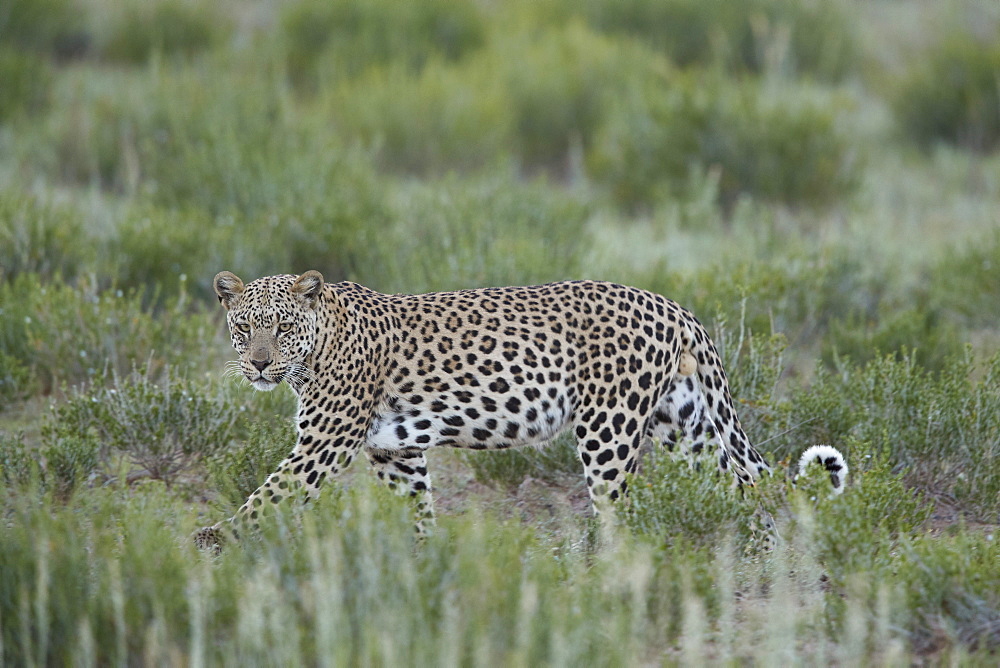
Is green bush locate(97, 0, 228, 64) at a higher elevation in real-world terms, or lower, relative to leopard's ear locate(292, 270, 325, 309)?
lower

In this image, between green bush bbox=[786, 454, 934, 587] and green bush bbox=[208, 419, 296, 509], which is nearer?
green bush bbox=[786, 454, 934, 587]

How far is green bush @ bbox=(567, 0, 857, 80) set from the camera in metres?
16.4

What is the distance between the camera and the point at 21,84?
12.4m

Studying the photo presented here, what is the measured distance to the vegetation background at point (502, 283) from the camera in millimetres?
3900

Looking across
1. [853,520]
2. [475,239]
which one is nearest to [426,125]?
[475,239]

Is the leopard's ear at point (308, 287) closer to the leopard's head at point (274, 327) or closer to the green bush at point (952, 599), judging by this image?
the leopard's head at point (274, 327)

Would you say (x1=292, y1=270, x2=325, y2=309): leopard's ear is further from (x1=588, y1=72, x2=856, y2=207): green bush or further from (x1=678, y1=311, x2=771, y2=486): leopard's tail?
(x1=588, y1=72, x2=856, y2=207): green bush

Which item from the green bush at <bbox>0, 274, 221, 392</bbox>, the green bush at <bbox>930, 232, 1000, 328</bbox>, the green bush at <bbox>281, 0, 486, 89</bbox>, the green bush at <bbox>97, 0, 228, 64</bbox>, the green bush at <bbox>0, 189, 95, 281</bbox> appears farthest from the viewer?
the green bush at <bbox>97, 0, 228, 64</bbox>

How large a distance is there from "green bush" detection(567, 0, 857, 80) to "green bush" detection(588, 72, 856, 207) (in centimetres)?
411

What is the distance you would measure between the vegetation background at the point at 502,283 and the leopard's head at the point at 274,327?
593mm

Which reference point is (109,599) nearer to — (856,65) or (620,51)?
(620,51)

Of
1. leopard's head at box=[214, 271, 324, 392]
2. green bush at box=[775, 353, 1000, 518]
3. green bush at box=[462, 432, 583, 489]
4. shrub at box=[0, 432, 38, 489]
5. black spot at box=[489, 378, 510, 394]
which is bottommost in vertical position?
green bush at box=[462, 432, 583, 489]

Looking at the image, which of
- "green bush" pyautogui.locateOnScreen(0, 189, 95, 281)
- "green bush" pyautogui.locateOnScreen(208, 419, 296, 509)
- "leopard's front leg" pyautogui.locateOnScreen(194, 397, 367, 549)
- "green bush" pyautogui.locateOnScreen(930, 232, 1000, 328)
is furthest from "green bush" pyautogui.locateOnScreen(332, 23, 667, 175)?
"leopard's front leg" pyautogui.locateOnScreen(194, 397, 367, 549)

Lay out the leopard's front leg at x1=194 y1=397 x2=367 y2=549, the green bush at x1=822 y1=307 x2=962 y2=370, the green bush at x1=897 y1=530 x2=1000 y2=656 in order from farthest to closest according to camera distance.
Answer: the green bush at x1=822 y1=307 x2=962 y2=370 → the leopard's front leg at x1=194 y1=397 x2=367 y2=549 → the green bush at x1=897 y1=530 x2=1000 y2=656
